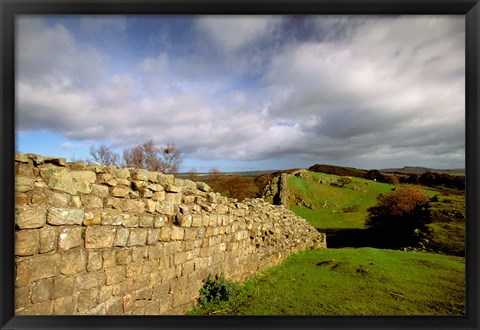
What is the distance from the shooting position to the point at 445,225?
1891cm

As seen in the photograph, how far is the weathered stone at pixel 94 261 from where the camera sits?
13.4ft

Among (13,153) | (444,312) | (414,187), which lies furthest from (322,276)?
(414,187)

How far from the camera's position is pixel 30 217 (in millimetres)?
3365

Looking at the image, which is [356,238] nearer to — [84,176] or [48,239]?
[84,176]

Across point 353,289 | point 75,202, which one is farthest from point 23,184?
point 353,289

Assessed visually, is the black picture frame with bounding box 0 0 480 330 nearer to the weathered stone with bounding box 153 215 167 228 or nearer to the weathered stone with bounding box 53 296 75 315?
the weathered stone with bounding box 53 296 75 315

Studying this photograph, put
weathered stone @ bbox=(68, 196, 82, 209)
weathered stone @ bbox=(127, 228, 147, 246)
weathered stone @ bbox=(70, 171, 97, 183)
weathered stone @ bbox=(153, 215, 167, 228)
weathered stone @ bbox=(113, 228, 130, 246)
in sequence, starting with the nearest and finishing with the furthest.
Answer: weathered stone @ bbox=(68, 196, 82, 209) → weathered stone @ bbox=(70, 171, 97, 183) → weathered stone @ bbox=(113, 228, 130, 246) → weathered stone @ bbox=(127, 228, 147, 246) → weathered stone @ bbox=(153, 215, 167, 228)

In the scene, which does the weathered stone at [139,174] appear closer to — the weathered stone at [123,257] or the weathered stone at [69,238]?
the weathered stone at [123,257]

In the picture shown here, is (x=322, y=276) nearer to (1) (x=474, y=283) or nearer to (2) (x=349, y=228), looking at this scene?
(1) (x=474, y=283)

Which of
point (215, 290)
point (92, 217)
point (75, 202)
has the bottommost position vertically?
point (215, 290)

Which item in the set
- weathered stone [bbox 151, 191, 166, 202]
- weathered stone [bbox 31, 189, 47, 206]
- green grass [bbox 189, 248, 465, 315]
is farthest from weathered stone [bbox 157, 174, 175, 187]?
green grass [bbox 189, 248, 465, 315]

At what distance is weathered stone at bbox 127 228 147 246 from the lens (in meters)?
4.79

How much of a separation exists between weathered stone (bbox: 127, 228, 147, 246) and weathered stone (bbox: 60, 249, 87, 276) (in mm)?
827

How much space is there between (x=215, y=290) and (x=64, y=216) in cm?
415
